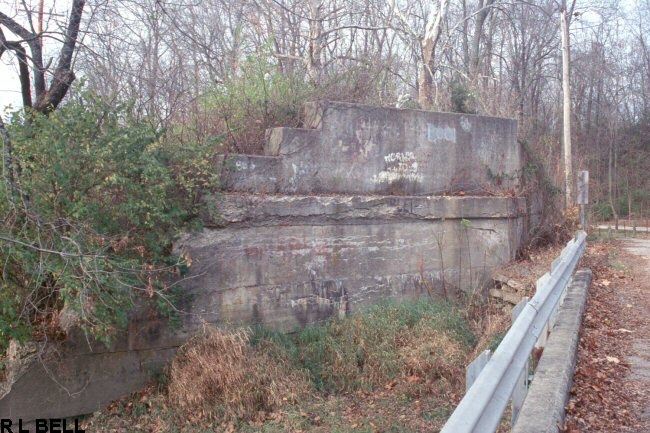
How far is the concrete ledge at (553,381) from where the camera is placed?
317 centimetres

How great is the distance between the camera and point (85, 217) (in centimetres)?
629

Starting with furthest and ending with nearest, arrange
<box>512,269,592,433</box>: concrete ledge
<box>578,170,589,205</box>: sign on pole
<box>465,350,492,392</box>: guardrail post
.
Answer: <box>578,170,589,205</box>: sign on pole < <box>512,269,592,433</box>: concrete ledge < <box>465,350,492,392</box>: guardrail post

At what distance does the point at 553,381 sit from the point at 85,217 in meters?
4.93

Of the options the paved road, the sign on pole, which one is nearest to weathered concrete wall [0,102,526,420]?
the sign on pole

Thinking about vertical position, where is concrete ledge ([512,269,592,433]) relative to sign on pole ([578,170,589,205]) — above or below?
below

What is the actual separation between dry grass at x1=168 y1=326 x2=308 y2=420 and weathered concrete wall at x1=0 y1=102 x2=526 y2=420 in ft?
1.83

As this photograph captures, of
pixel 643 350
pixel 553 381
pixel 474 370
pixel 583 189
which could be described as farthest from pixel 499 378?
pixel 583 189

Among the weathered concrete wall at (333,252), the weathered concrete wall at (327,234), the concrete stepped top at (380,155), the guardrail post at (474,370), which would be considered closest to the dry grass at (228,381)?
the weathered concrete wall at (327,234)

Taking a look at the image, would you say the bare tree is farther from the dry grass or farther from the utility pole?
the utility pole

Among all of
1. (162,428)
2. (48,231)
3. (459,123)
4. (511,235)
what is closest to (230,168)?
(48,231)

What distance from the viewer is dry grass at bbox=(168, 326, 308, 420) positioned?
6.69 m

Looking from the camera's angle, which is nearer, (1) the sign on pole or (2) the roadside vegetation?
(2) the roadside vegetation

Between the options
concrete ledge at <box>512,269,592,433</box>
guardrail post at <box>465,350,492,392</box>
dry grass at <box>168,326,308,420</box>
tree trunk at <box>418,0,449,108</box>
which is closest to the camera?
guardrail post at <box>465,350,492,392</box>

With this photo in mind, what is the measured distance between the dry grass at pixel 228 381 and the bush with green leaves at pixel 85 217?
77 centimetres
